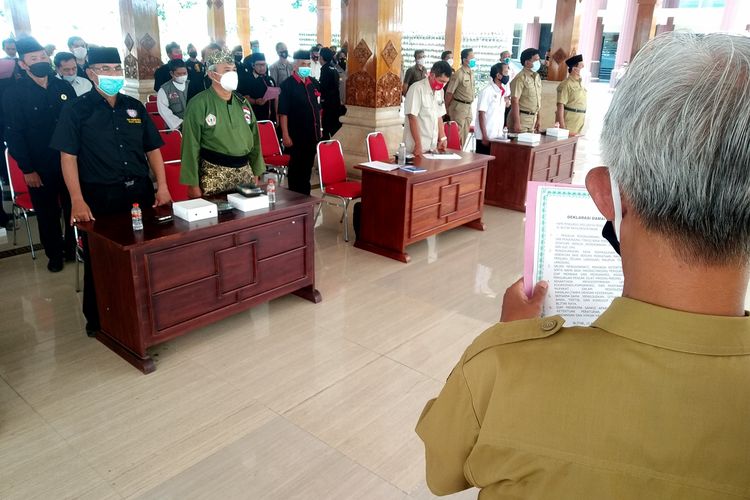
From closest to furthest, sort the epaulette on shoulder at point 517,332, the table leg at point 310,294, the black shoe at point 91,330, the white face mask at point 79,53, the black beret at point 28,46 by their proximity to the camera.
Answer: the epaulette on shoulder at point 517,332, the black shoe at point 91,330, the table leg at point 310,294, the black beret at point 28,46, the white face mask at point 79,53

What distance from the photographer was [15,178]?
432cm

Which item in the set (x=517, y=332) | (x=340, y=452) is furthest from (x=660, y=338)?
(x=340, y=452)

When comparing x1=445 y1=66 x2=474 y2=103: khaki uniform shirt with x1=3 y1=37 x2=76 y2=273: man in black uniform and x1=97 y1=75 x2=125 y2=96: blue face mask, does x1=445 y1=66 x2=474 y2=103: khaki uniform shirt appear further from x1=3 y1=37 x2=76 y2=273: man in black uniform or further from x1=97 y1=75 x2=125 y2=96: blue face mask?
x1=97 y1=75 x2=125 y2=96: blue face mask

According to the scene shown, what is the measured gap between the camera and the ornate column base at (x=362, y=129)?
6477 millimetres

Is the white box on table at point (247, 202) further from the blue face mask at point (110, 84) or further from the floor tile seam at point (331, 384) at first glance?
the floor tile seam at point (331, 384)

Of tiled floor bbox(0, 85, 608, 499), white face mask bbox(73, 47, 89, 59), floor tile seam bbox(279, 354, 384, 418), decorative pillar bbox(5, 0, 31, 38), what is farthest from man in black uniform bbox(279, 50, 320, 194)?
decorative pillar bbox(5, 0, 31, 38)

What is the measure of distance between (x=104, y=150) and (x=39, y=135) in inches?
53.2

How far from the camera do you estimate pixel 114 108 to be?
10.3 ft

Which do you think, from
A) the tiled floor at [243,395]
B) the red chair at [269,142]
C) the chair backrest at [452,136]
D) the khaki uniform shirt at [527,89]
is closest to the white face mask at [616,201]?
the tiled floor at [243,395]

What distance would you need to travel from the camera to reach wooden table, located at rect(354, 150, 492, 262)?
4504 mm

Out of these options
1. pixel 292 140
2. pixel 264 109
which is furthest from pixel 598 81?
pixel 292 140

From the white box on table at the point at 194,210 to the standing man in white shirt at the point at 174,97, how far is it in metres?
3.70

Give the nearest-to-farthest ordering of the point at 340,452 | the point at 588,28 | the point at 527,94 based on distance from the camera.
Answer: the point at 340,452
the point at 527,94
the point at 588,28

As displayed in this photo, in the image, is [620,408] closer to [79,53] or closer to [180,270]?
[180,270]
